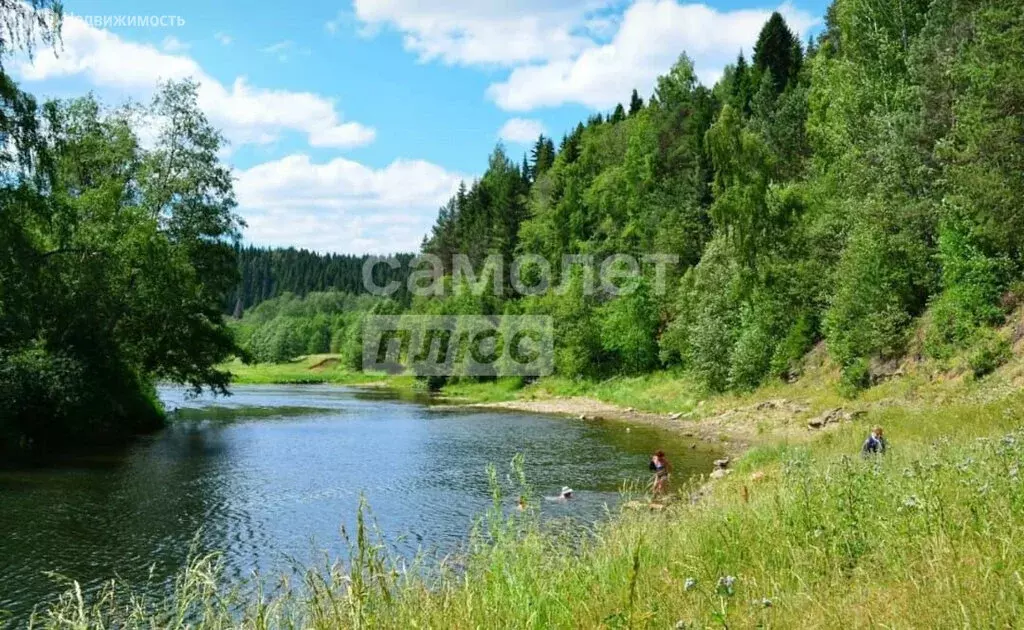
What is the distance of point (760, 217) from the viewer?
42844mm

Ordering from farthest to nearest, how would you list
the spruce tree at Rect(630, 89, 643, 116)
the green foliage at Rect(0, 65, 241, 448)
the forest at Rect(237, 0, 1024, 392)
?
the spruce tree at Rect(630, 89, 643, 116)
the forest at Rect(237, 0, 1024, 392)
the green foliage at Rect(0, 65, 241, 448)

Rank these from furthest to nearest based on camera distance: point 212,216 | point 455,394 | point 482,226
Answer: point 482,226, point 455,394, point 212,216

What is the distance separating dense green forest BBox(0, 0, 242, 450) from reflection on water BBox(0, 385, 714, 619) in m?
2.76

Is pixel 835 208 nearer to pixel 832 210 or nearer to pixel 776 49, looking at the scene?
pixel 832 210

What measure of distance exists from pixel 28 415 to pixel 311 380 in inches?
3323

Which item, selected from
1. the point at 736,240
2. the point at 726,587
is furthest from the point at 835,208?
the point at 726,587

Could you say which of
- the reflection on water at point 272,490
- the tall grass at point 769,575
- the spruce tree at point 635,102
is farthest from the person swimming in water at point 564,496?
the spruce tree at point 635,102

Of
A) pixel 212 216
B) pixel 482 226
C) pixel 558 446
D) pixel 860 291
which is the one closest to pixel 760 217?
pixel 860 291

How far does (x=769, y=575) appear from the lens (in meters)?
6.06

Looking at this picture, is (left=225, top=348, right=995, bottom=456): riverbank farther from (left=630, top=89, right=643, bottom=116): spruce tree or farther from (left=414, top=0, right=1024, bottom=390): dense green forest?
(left=630, top=89, right=643, bottom=116): spruce tree

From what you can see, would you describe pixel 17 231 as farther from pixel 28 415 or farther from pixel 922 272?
pixel 922 272

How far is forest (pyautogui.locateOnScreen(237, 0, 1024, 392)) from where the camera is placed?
26938 mm

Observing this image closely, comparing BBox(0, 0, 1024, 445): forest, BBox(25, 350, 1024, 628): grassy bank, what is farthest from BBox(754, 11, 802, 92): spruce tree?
BBox(25, 350, 1024, 628): grassy bank

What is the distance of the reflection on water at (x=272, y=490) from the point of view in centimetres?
1562
